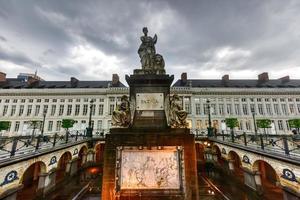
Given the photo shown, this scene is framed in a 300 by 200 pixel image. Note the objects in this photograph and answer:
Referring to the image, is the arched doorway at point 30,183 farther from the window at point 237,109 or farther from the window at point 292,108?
the window at point 292,108

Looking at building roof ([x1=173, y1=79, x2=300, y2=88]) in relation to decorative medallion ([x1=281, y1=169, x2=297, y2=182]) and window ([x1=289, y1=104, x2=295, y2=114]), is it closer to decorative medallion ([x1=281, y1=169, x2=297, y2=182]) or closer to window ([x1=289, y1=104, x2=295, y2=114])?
window ([x1=289, y1=104, x2=295, y2=114])

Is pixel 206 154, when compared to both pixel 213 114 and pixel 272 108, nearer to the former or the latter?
pixel 213 114

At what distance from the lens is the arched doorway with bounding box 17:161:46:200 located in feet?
32.1

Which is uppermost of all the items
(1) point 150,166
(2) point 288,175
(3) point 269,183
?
(1) point 150,166

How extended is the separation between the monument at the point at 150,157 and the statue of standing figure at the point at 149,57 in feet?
6.91

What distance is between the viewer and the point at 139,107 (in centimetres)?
734

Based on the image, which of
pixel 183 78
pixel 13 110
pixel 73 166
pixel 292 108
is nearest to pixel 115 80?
pixel 183 78

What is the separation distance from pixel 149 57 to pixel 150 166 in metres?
5.52

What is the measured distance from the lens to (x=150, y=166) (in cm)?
600

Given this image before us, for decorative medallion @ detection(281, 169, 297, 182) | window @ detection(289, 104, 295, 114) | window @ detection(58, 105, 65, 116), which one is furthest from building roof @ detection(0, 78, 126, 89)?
window @ detection(289, 104, 295, 114)

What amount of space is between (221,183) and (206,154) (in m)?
8.78

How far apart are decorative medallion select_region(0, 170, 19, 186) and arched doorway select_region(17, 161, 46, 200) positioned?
1563mm

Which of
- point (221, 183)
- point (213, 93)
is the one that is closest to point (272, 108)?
point (213, 93)

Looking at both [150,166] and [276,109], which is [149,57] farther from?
[276,109]
